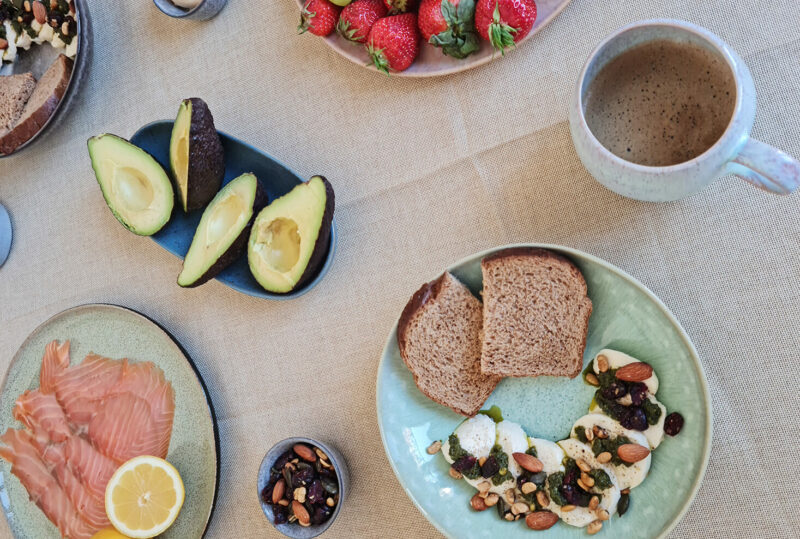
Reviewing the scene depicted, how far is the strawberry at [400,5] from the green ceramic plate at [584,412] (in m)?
0.42

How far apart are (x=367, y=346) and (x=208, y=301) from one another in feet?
1.03

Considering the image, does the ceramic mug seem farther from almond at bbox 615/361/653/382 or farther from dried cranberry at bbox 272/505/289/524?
dried cranberry at bbox 272/505/289/524

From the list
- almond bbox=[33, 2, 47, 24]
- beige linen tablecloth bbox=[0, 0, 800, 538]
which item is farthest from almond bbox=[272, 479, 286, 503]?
almond bbox=[33, 2, 47, 24]

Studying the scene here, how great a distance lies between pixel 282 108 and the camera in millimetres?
1227

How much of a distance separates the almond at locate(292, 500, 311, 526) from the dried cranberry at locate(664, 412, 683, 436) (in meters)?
0.56

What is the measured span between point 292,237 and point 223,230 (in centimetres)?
12

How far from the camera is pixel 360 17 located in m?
1.09

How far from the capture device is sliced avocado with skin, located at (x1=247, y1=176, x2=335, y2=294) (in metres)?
1.03

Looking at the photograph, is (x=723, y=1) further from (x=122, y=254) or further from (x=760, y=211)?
(x=122, y=254)

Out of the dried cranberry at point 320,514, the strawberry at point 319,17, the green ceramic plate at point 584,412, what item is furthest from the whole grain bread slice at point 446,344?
the strawberry at point 319,17

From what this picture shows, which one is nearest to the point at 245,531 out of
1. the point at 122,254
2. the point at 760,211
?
the point at 122,254

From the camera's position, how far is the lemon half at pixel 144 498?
1.14 meters

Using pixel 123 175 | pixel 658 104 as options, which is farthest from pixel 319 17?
pixel 658 104

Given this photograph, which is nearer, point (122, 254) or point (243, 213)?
point (243, 213)
